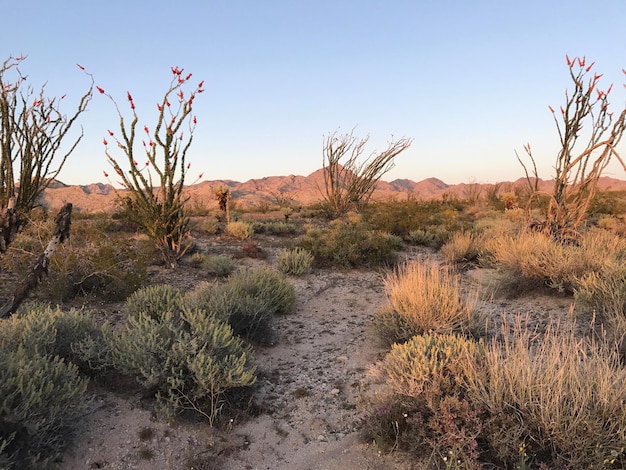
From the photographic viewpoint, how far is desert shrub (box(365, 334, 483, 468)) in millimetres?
2588

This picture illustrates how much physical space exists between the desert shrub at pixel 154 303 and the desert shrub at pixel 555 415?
347 cm

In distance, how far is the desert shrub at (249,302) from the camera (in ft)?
15.5

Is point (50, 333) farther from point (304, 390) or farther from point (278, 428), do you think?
point (304, 390)

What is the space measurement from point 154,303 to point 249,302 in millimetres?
1149

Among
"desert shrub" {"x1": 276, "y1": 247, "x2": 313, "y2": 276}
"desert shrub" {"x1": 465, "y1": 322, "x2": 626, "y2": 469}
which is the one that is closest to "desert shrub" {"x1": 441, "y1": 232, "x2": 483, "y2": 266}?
"desert shrub" {"x1": 276, "y1": 247, "x2": 313, "y2": 276}

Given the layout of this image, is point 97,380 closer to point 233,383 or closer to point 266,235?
point 233,383

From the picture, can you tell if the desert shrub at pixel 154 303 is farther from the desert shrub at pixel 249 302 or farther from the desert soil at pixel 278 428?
the desert soil at pixel 278 428

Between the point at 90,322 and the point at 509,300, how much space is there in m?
5.64

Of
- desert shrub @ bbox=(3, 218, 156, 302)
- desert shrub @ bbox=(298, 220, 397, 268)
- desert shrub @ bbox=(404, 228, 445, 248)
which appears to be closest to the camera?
desert shrub @ bbox=(3, 218, 156, 302)

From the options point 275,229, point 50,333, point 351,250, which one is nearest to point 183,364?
point 50,333

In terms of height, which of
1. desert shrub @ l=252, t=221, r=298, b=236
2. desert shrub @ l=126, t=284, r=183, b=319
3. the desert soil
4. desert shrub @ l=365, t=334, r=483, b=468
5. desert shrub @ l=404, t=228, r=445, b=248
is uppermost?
desert shrub @ l=252, t=221, r=298, b=236

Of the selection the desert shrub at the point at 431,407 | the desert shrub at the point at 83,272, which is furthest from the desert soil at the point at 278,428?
the desert shrub at the point at 83,272

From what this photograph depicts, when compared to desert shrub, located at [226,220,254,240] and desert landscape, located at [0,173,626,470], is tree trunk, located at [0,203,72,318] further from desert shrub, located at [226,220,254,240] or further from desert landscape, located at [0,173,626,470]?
desert shrub, located at [226,220,254,240]

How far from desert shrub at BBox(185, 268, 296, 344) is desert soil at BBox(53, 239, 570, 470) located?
32 cm
